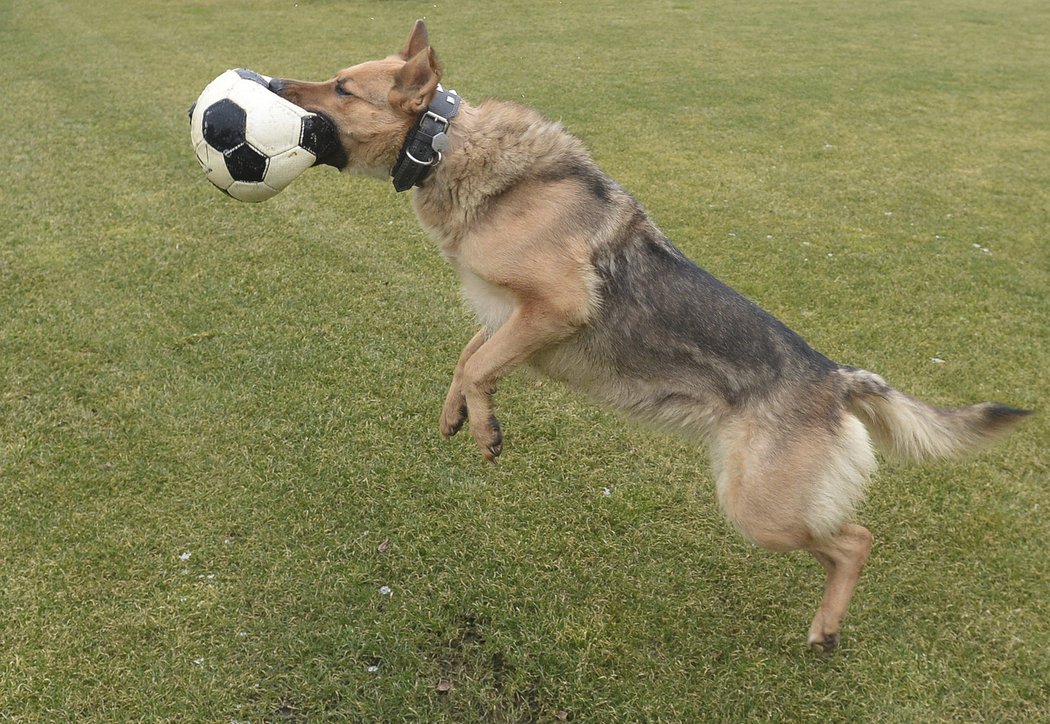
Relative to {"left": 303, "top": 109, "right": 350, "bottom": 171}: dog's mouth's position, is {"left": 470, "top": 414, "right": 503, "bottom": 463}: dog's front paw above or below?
below

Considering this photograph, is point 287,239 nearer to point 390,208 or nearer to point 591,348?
point 390,208

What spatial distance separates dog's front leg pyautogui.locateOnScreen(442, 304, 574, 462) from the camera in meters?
2.91

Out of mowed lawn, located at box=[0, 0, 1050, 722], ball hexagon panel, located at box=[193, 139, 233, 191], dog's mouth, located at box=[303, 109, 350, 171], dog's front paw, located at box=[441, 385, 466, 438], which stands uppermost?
dog's mouth, located at box=[303, 109, 350, 171]

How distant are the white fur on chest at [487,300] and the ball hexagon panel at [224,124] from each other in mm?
951

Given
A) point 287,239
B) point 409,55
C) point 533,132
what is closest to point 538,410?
point 533,132

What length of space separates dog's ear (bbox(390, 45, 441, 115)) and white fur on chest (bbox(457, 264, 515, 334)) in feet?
2.12

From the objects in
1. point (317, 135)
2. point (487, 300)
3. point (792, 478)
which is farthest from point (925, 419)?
point (317, 135)

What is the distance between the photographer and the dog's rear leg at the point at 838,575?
3.08 meters

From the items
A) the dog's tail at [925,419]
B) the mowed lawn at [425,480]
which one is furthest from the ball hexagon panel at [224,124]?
the dog's tail at [925,419]

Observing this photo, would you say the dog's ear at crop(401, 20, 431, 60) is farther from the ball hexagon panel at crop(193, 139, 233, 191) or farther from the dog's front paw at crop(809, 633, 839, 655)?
the dog's front paw at crop(809, 633, 839, 655)

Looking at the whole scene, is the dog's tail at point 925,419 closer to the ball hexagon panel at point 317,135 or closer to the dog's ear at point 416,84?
the dog's ear at point 416,84

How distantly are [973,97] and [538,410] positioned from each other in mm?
10412

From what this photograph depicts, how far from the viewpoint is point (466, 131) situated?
312 centimetres

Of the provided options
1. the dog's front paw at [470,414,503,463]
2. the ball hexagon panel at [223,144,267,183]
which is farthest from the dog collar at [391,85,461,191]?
the dog's front paw at [470,414,503,463]
